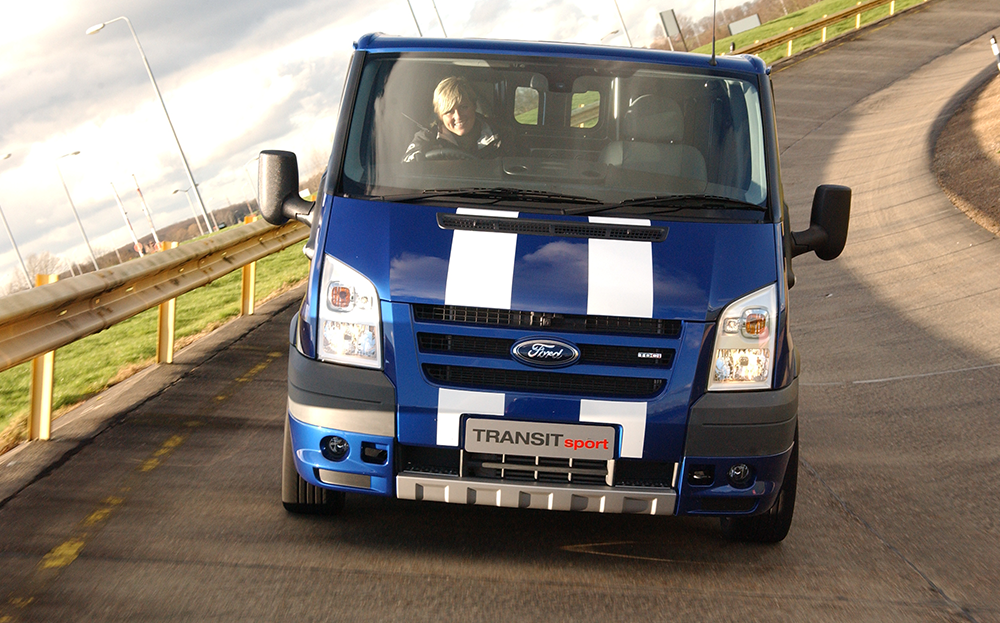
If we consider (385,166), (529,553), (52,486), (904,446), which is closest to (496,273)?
(385,166)

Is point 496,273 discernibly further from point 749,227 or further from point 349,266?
point 749,227

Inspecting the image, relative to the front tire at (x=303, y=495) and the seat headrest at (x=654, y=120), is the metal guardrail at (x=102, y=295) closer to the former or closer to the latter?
→ the front tire at (x=303, y=495)

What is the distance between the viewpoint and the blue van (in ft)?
13.2

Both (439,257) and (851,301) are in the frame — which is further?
(851,301)

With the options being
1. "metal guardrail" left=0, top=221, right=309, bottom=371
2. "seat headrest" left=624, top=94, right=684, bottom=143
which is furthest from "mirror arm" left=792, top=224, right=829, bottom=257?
"metal guardrail" left=0, top=221, right=309, bottom=371

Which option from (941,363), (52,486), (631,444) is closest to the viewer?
(631,444)

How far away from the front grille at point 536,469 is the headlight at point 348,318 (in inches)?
21.1

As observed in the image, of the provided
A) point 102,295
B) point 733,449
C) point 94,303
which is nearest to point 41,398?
point 94,303

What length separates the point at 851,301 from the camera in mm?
11250

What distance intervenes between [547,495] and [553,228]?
1057 millimetres

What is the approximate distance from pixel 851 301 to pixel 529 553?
7776 mm

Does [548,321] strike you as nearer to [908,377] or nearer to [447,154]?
[447,154]

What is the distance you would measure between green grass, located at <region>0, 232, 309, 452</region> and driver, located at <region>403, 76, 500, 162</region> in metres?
3.50

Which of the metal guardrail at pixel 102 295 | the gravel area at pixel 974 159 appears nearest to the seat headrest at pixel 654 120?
the metal guardrail at pixel 102 295
